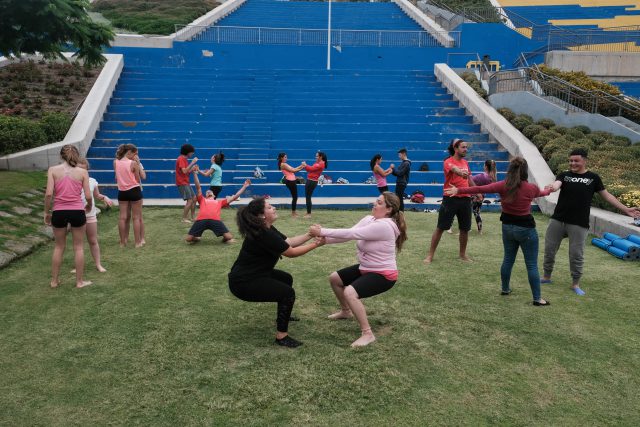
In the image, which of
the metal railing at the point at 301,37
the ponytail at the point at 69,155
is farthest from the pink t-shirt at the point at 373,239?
the metal railing at the point at 301,37

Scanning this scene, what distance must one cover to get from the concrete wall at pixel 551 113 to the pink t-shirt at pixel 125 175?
14.0 meters

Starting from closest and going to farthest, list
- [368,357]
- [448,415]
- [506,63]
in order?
[448,415], [368,357], [506,63]

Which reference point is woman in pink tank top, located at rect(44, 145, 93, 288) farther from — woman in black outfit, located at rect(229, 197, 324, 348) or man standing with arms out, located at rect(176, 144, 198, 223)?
man standing with arms out, located at rect(176, 144, 198, 223)

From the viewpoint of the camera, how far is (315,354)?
5.53 m

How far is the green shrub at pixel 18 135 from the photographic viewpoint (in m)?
14.6

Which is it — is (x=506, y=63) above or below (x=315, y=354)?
above

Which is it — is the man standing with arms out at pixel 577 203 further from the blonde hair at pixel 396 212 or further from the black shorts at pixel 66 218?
the black shorts at pixel 66 218

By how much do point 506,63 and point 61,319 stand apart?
26126 millimetres

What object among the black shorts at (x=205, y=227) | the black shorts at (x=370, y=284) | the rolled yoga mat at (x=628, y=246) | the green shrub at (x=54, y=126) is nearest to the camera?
the black shorts at (x=370, y=284)

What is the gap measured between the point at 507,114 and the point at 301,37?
12899 millimetres

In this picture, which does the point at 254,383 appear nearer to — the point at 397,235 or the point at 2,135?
the point at 397,235

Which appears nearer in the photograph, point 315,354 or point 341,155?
point 315,354

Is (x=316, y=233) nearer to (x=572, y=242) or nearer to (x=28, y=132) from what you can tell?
(x=572, y=242)

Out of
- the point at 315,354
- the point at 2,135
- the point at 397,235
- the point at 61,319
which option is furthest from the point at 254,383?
the point at 2,135
